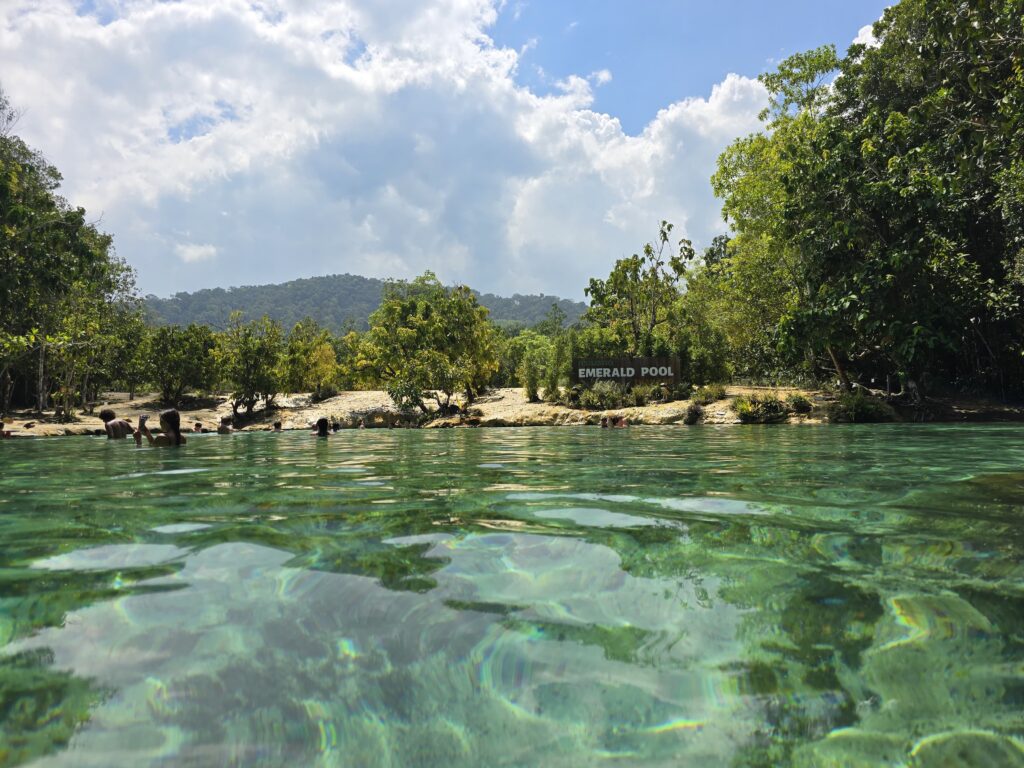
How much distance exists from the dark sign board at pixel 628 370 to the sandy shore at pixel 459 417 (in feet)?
7.98

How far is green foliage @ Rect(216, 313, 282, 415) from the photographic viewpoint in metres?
29.7

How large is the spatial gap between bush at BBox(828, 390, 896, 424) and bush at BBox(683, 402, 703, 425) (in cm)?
424

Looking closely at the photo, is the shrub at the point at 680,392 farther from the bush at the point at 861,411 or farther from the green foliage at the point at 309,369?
the green foliage at the point at 309,369

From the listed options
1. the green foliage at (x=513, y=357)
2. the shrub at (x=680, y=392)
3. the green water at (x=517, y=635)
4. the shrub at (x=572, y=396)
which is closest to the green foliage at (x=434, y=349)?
the shrub at (x=572, y=396)

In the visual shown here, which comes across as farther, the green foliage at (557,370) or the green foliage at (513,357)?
the green foliage at (513,357)

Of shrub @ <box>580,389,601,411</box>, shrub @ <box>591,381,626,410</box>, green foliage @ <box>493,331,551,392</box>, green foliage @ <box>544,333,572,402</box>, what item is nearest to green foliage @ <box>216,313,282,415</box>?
green foliage @ <box>544,333,572,402</box>

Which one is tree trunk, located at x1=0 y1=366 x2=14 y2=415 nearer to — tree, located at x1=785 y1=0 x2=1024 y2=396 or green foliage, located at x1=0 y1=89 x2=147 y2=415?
green foliage, located at x1=0 y1=89 x2=147 y2=415

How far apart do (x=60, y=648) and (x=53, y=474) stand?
6.58 meters

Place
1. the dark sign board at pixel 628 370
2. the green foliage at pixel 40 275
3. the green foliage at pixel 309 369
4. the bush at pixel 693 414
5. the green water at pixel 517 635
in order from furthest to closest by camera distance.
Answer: the green foliage at pixel 309 369
the dark sign board at pixel 628 370
the bush at pixel 693 414
the green foliage at pixel 40 275
the green water at pixel 517 635

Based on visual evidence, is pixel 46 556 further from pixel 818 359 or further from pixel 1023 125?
pixel 818 359

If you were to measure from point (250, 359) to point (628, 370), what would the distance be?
778 inches

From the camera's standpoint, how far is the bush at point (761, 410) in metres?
19.5

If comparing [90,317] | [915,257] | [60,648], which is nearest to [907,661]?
[60,648]

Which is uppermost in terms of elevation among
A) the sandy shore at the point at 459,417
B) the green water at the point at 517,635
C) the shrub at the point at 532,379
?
the shrub at the point at 532,379
